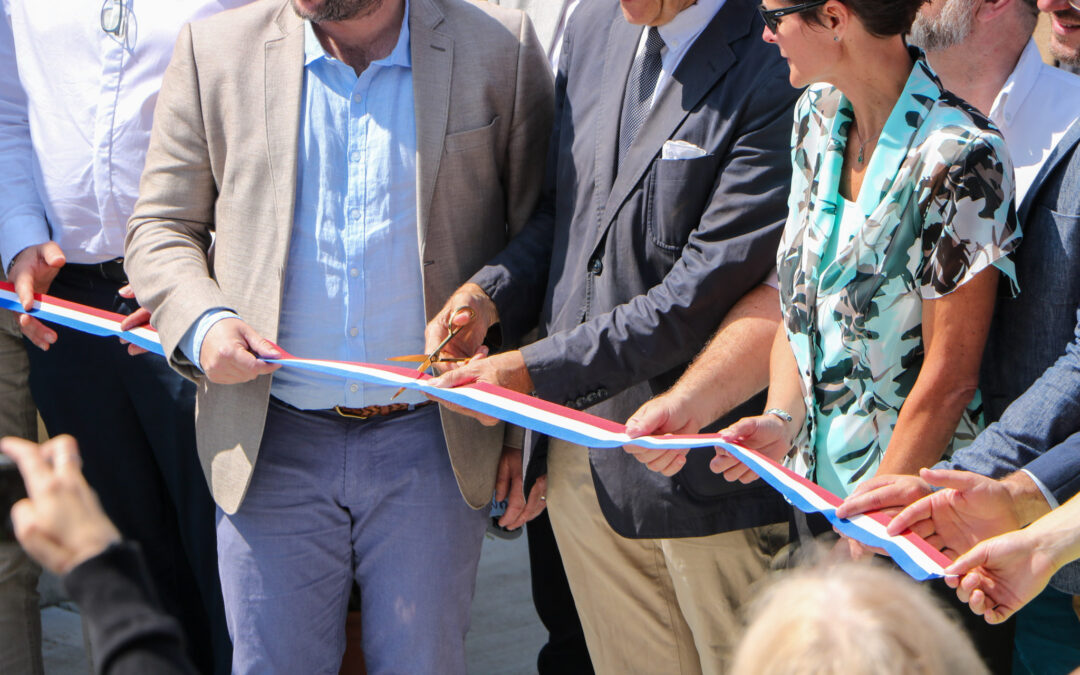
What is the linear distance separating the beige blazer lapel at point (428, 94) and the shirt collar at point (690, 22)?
0.61 metres

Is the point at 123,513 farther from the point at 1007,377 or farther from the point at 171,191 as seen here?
the point at 1007,377

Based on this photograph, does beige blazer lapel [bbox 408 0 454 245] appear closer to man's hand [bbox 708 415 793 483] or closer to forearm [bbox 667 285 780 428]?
forearm [bbox 667 285 780 428]

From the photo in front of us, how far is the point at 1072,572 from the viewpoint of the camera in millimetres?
2213

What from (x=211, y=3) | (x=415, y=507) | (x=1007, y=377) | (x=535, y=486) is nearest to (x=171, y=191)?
(x=211, y=3)

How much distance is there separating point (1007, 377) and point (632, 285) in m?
0.90

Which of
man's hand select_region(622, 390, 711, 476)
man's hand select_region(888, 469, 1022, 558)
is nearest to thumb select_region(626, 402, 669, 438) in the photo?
man's hand select_region(622, 390, 711, 476)

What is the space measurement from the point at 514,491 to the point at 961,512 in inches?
56.1

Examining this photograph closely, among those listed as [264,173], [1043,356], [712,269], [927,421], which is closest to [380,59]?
[264,173]

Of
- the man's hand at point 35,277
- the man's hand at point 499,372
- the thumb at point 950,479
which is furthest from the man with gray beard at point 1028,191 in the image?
the man's hand at point 35,277

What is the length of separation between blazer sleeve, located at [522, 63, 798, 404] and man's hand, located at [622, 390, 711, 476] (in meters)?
0.15

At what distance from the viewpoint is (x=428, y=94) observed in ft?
9.84

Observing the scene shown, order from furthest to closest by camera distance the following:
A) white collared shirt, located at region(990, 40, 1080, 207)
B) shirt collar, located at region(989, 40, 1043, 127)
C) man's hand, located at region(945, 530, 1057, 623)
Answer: shirt collar, located at region(989, 40, 1043, 127) → white collared shirt, located at region(990, 40, 1080, 207) → man's hand, located at region(945, 530, 1057, 623)

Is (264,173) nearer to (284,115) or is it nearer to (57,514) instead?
(284,115)

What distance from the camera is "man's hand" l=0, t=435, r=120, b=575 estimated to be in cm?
159
